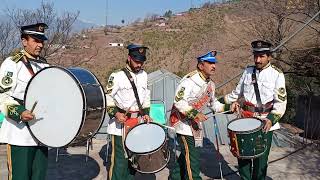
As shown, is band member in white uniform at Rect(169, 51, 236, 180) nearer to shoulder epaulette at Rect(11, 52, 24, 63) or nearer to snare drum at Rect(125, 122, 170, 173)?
snare drum at Rect(125, 122, 170, 173)

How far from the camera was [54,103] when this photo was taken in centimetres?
374

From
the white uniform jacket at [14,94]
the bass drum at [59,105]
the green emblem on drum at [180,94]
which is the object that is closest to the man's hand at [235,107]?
the green emblem on drum at [180,94]

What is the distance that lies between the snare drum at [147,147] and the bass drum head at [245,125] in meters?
0.84

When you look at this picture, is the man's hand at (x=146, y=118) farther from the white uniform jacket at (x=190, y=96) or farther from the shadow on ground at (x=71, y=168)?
the shadow on ground at (x=71, y=168)

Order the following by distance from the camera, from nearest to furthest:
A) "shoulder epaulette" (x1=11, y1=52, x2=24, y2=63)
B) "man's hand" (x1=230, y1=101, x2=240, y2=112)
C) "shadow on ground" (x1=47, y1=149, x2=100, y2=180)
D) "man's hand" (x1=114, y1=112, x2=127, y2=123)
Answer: "shoulder epaulette" (x1=11, y1=52, x2=24, y2=63)
"man's hand" (x1=114, y1=112, x2=127, y2=123)
"man's hand" (x1=230, y1=101, x2=240, y2=112)
"shadow on ground" (x1=47, y1=149, x2=100, y2=180)

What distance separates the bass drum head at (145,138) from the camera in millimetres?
4207

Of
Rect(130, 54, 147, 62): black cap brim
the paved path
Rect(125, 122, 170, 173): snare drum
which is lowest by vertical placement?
the paved path

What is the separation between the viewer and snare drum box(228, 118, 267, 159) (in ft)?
14.6

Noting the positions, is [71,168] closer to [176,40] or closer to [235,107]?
[235,107]

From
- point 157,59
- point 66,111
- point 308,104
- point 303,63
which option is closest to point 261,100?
point 66,111

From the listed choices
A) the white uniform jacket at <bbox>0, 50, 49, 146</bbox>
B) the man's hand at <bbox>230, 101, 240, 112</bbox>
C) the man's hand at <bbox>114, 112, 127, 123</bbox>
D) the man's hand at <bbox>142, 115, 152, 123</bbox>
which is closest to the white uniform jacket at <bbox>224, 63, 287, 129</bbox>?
the man's hand at <bbox>230, 101, 240, 112</bbox>

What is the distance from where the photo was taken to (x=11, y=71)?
373 cm

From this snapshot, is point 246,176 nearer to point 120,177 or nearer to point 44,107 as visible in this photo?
point 120,177

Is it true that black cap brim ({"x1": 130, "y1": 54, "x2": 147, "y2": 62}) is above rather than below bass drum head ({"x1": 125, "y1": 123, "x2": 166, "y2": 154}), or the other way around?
above
